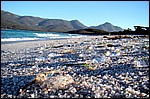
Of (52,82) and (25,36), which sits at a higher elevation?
(25,36)

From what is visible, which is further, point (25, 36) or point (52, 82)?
point (25, 36)

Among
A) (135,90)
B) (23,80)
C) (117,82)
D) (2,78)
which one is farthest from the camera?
(2,78)

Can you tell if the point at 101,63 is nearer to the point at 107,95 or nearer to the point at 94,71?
the point at 94,71

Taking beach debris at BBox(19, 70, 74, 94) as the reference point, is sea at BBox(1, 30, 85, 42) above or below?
above

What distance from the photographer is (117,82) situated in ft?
19.4

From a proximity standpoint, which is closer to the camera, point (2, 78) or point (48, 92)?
point (48, 92)

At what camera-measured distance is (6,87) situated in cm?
603

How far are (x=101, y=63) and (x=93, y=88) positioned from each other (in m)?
3.24

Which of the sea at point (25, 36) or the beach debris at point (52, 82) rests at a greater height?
the sea at point (25, 36)

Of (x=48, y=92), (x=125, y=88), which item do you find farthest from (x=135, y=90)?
(x=48, y=92)

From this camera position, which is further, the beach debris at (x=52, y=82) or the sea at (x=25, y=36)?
the sea at (x=25, y=36)

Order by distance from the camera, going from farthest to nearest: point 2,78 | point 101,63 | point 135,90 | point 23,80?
1. point 101,63
2. point 2,78
3. point 23,80
4. point 135,90

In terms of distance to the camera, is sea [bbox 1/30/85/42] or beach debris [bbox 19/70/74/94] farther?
sea [bbox 1/30/85/42]

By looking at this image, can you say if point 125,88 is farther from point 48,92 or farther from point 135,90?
point 48,92
